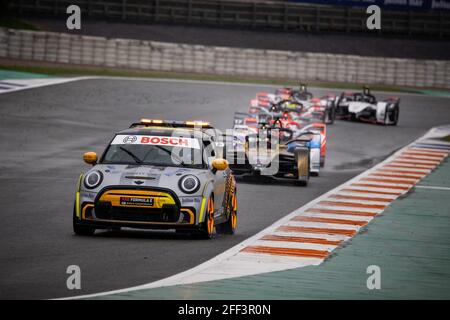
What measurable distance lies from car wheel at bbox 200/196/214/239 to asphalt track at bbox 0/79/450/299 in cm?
15

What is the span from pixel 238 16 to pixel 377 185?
3305cm

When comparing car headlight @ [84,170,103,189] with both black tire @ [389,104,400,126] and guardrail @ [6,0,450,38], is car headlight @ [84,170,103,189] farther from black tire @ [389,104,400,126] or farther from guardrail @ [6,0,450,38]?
guardrail @ [6,0,450,38]

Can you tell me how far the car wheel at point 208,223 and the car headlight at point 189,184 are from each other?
26cm

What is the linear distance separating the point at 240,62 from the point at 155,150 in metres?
31.3

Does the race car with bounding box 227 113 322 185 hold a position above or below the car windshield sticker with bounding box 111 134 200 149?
below

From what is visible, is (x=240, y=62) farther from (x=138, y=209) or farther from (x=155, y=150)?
(x=138, y=209)

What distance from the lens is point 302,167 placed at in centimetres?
2173

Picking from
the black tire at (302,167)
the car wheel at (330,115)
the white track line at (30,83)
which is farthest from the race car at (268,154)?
the white track line at (30,83)

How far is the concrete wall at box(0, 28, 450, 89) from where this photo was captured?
44.0 meters

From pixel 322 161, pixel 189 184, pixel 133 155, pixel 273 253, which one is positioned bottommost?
pixel 322 161

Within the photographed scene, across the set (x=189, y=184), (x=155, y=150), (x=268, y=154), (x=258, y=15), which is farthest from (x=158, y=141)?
(x=258, y=15)

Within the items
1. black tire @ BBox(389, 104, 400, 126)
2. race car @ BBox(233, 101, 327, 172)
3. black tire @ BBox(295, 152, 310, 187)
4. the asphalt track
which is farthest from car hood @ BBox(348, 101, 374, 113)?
black tire @ BBox(295, 152, 310, 187)

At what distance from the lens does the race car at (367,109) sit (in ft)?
120
